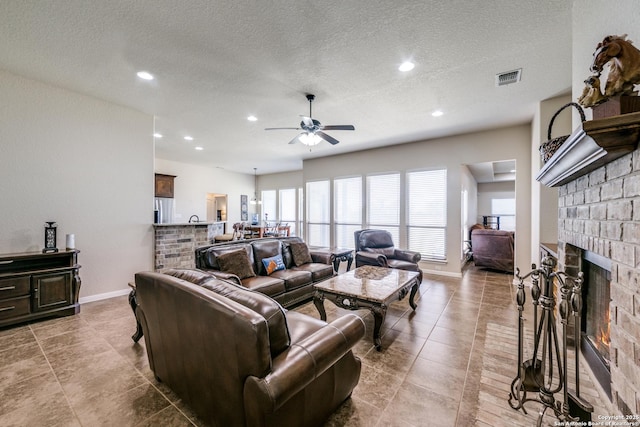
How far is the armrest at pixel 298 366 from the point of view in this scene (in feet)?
3.67

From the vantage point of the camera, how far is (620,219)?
1354mm

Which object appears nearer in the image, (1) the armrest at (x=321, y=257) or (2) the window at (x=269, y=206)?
(1) the armrest at (x=321, y=257)

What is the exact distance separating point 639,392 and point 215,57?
3.86m

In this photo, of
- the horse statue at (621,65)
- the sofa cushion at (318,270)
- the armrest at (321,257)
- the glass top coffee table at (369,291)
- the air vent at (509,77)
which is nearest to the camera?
the horse statue at (621,65)

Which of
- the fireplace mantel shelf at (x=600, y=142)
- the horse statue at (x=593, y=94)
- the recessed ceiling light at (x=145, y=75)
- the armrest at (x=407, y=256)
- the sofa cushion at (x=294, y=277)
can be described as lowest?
the sofa cushion at (x=294, y=277)

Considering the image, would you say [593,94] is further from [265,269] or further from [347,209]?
[347,209]

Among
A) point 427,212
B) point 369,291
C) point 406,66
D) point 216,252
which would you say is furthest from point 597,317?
point 427,212

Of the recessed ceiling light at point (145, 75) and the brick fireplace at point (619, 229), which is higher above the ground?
the recessed ceiling light at point (145, 75)

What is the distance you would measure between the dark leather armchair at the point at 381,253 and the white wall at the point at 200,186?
6079 millimetres

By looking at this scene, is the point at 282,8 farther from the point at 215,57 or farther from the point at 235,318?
the point at 235,318

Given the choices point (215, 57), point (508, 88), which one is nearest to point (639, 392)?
point (508, 88)

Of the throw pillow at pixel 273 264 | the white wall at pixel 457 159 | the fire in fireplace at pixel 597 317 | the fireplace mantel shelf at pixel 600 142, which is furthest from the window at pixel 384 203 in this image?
the fireplace mantel shelf at pixel 600 142

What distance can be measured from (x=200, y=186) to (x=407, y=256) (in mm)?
7366

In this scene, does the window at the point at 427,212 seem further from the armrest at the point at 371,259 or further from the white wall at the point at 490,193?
the white wall at the point at 490,193
